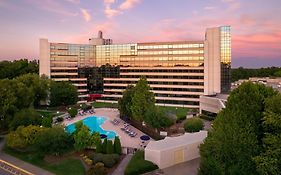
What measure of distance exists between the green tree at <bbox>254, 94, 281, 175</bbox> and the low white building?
11129 millimetres

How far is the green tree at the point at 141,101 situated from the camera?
43.1 metres

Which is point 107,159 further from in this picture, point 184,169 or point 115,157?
point 184,169

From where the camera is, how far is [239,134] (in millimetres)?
17797

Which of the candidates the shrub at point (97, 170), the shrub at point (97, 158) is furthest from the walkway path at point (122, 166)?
the shrub at point (97, 158)

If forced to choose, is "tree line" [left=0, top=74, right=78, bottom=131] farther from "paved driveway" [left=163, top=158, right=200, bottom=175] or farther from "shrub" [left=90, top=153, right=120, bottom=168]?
"paved driveway" [left=163, top=158, right=200, bottom=175]

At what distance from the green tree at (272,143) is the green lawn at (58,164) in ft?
54.1

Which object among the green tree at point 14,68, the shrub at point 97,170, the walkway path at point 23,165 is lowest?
the walkway path at point 23,165

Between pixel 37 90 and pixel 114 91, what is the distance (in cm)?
2302

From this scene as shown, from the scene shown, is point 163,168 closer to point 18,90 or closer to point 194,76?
point 18,90

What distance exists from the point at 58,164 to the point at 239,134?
19.1 m

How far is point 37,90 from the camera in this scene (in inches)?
2398

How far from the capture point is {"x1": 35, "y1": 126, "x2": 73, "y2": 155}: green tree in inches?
1161

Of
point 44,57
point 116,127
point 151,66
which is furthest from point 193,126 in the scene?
point 44,57

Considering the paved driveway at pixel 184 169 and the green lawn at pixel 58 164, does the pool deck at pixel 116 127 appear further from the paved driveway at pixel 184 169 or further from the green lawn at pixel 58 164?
the paved driveway at pixel 184 169
